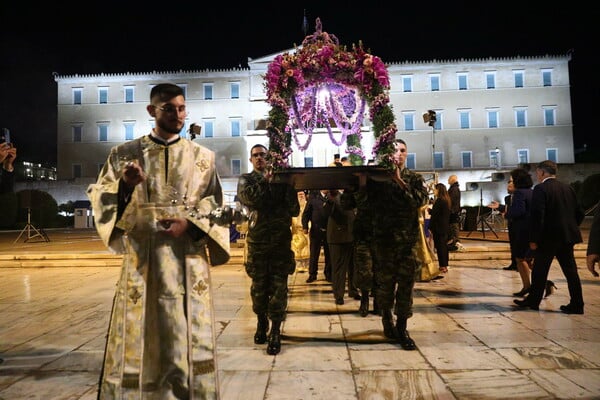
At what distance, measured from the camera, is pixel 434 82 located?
50344mm

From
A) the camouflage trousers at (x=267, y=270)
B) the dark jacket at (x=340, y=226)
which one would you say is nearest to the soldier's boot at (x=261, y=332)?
the camouflage trousers at (x=267, y=270)

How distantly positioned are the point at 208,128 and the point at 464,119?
28992 millimetres

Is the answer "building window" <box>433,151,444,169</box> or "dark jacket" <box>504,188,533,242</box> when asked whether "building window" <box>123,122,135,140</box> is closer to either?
"building window" <box>433,151,444,169</box>

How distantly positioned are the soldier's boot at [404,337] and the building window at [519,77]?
52.5 m

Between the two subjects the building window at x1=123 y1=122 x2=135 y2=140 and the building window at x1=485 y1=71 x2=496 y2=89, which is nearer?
the building window at x1=485 y1=71 x2=496 y2=89

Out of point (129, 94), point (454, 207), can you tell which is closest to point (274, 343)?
point (454, 207)

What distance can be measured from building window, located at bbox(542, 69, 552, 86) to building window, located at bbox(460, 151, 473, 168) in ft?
36.8

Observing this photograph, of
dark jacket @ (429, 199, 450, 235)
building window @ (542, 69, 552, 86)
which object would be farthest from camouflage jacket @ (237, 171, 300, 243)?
building window @ (542, 69, 552, 86)

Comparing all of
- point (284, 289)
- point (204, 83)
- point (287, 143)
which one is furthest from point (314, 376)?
point (204, 83)

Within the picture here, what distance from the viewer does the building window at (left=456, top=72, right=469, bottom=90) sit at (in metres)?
50.1

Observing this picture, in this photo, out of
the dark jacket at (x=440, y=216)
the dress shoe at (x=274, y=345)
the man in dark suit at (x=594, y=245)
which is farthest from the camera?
the dark jacket at (x=440, y=216)

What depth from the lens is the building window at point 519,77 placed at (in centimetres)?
4978

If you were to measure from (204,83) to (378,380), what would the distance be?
51995mm

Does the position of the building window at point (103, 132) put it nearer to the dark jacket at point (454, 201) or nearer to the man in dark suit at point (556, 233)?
the dark jacket at point (454, 201)
